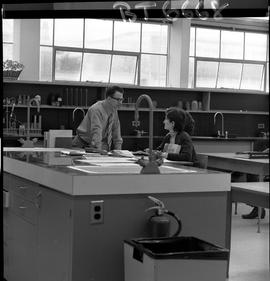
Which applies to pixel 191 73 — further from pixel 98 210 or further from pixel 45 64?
pixel 98 210

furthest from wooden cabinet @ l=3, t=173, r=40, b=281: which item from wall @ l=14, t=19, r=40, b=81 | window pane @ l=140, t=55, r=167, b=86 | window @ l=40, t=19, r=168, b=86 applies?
window pane @ l=140, t=55, r=167, b=86

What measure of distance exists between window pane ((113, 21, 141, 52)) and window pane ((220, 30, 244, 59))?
184 centimetres

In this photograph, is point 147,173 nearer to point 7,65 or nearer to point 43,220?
point 43,220

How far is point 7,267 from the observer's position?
12.9 ft

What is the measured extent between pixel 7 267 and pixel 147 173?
5.05ft

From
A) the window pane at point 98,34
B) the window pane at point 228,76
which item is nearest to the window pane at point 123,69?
the window pane at point 98,34

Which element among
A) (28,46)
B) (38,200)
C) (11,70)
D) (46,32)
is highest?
(46,32)

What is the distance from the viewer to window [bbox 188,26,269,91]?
10.9 meters

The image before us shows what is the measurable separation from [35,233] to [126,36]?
746cm

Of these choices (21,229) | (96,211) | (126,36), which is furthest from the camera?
(126,36)

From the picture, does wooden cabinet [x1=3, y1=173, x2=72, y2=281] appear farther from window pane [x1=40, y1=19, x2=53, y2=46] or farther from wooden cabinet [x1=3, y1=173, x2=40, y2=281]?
window pane [x1=40, y1=19, x2=53, y2=46]

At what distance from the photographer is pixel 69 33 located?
32.3 ft

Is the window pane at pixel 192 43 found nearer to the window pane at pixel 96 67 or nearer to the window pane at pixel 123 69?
the window pane at pixel 123 69

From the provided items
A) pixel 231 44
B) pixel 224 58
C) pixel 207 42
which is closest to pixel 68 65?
pixel 207 42
